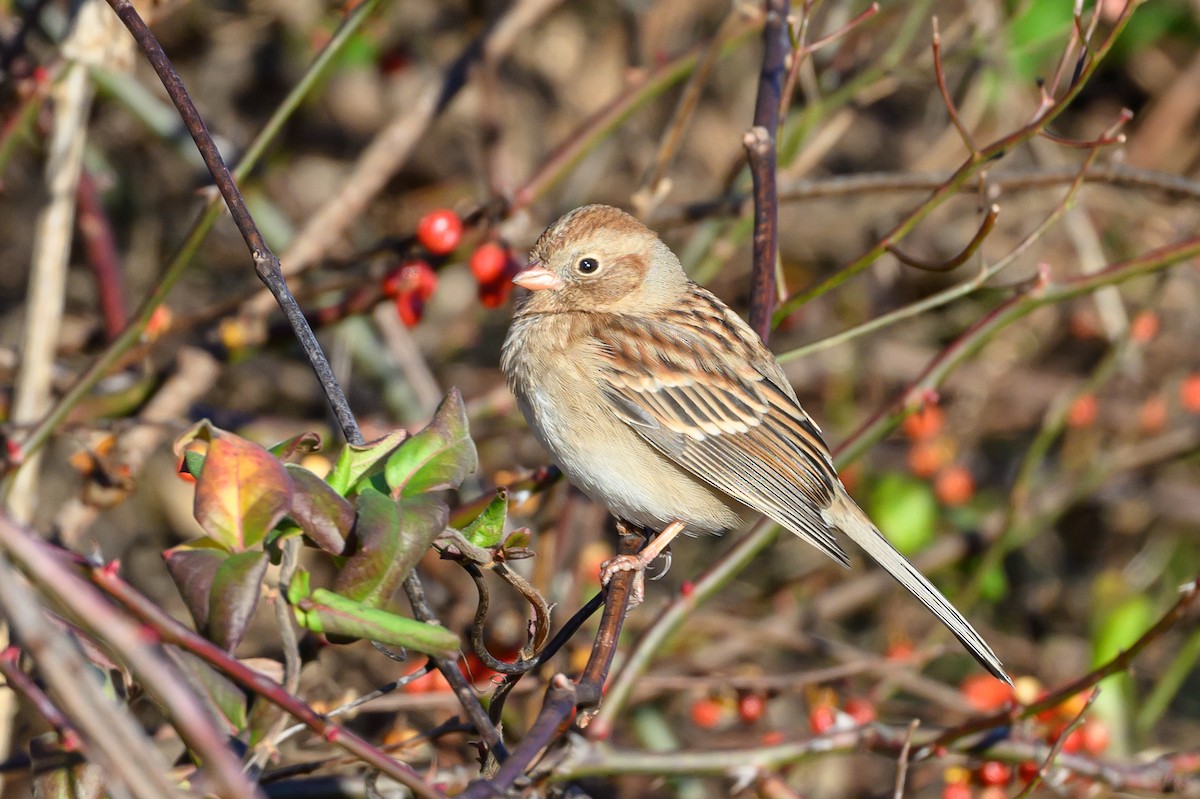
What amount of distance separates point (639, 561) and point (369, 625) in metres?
1.26

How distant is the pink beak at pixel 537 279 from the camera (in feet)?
9.48

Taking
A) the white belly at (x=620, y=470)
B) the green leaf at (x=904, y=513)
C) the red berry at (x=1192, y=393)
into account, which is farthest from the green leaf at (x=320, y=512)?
the red berry at (x=1192, y=393)

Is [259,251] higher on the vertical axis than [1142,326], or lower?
higher

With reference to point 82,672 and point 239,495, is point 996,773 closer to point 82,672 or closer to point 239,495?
point 239,495

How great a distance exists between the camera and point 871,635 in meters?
4.70

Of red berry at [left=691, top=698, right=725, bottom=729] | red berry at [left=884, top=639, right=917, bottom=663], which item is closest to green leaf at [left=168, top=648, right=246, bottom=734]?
red berry at [left=691, top=698, right=725, bottom=729]

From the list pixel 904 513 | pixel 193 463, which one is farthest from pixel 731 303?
pixel 193 463

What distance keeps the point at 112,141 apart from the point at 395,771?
4.03 m

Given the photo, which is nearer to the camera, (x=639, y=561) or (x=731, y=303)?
(x=639, y=561)

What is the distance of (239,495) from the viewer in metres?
1.34

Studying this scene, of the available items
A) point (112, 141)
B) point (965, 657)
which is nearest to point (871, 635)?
point (965, 657)

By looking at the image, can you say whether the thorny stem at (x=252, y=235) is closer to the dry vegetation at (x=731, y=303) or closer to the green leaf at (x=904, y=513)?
the dry vegetation at (x=731, y=303)

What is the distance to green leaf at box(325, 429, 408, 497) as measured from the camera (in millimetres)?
1529

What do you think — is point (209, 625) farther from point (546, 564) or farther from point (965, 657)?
point (965, 657)
